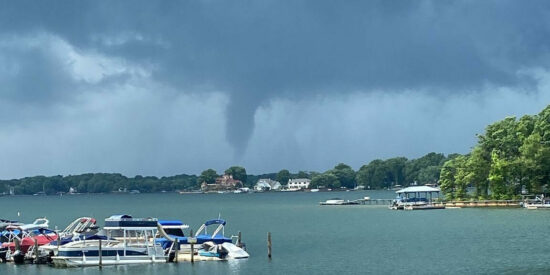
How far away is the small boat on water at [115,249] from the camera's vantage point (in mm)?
63812

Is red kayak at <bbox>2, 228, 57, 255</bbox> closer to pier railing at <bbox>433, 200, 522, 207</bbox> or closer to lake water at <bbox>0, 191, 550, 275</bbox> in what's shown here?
lake water at <bbox>0, 191, 550, 275</bbox>

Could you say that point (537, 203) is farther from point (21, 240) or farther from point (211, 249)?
point (21, 240)

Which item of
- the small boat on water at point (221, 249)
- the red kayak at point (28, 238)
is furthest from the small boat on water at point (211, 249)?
the red kayak at point (28, 238)

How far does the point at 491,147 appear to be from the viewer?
133500mm

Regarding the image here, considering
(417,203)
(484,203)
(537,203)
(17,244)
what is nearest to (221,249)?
(17,244)

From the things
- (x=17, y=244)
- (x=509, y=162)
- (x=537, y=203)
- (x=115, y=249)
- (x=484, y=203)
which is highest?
(x=509, y=162)

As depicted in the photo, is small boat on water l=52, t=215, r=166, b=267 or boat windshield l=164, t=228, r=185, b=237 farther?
boat windshield l=164, t=228, r=185, b=237

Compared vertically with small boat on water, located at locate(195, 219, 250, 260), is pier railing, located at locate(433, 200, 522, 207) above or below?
above

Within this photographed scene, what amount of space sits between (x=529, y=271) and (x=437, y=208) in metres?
82.1

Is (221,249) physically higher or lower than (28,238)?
lower

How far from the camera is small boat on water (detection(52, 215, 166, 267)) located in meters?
63.8

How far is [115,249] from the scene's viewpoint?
64.6m

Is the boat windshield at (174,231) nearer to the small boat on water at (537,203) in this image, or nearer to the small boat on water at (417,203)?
the small boat on water at (537,203)

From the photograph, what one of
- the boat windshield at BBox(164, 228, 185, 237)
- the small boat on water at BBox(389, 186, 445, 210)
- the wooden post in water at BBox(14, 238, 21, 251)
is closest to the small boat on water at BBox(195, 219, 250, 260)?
the boat windshield at BBox(164, 228, 185, 237)
